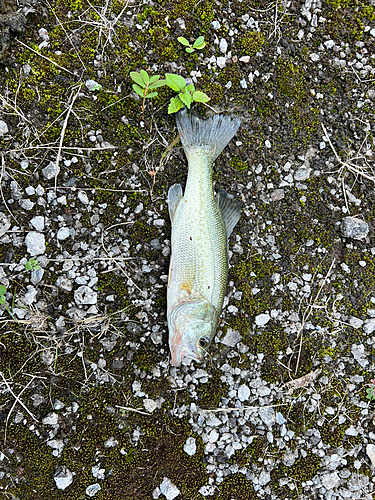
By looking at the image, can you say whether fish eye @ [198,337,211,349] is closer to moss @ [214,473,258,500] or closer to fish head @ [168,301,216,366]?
fish head @ [168,301,216,366]

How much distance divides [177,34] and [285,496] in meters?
4.21

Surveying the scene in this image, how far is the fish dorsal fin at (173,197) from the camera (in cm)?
317

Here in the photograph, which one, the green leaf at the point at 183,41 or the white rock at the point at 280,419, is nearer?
the green leaf at the point at 183,41

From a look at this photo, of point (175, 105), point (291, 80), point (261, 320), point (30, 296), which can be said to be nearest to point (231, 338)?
point (261, 320)

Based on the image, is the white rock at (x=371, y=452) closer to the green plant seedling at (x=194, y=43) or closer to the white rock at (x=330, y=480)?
the white rock at (x=330, y=480)

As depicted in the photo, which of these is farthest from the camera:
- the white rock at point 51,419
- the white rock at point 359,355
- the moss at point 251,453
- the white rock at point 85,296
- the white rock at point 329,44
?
the white rock at point 329,44

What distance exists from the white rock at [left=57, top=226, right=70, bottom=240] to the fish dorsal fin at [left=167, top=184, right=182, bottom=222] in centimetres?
88

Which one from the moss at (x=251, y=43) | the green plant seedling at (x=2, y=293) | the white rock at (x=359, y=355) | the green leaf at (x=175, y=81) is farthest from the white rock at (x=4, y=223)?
the white rock at (x=359, y=355)

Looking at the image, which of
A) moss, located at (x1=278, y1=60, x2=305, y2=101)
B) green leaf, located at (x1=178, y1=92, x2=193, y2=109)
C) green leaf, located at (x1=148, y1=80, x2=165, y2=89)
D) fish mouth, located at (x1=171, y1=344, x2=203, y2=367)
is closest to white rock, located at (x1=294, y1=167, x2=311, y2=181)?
moss, located at (x1=278, y1=60, x2=305, y2=101)

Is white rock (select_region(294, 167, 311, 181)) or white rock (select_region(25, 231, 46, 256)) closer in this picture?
white rock (select_region(25, 231, 46, 256))

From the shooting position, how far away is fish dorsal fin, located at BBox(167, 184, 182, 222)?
3.17m

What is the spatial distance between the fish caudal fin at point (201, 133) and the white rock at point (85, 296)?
4.69 feet

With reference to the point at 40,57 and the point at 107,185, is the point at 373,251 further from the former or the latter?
the point at 40,57

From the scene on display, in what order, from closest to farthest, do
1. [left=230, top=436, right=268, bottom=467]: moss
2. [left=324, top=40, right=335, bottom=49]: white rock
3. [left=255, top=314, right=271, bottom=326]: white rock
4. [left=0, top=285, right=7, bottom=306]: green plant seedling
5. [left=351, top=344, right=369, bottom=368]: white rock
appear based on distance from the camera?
[left=0, top=285, right=7, bottom=306]: green plant seedling < [left=230, top=436, right=268, bottom=467]: moss < [left=255, top=314, right=271, bottom=326]: white rock < [left=351, top=344, right=369, bottom=368]: white rock < [left=324, top=40, right=335, bottom=49]: white rock
